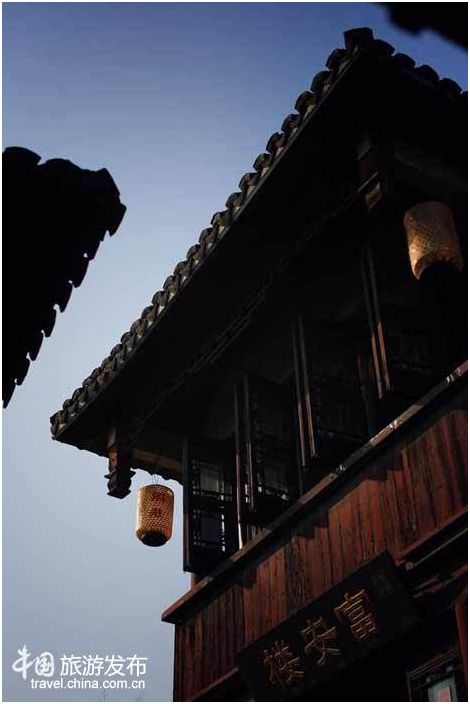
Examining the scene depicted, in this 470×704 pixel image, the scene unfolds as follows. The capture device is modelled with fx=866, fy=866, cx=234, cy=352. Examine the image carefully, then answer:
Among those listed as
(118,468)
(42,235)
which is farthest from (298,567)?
(42,235)

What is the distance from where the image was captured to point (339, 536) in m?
8.32

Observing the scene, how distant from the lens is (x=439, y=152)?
908 centimetres

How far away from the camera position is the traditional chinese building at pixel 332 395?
734 centimetres

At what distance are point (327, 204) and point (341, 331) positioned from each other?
1.41m

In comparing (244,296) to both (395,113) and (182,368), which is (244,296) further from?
(395,113)

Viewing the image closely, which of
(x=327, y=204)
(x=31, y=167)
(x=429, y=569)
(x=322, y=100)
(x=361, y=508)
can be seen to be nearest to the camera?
(x=31, y=167)

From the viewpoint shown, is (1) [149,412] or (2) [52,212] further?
(1) [149,412]

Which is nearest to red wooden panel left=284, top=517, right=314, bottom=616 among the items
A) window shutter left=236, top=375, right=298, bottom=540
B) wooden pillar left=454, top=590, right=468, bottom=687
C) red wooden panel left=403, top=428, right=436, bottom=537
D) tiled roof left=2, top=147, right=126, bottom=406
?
window shutter left=236, top=375, right=298, bottom=540

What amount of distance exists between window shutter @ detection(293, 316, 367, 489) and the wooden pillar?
227 centimetres

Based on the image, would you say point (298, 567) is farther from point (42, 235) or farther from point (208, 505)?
point (42, 235)

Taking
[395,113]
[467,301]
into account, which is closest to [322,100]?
[395,113]

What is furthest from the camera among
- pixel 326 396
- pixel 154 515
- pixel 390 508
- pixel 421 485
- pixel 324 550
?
pixel 154 515

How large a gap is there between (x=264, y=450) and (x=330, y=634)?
2.52 metres

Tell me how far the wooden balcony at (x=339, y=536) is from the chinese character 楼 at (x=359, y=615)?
32cm
